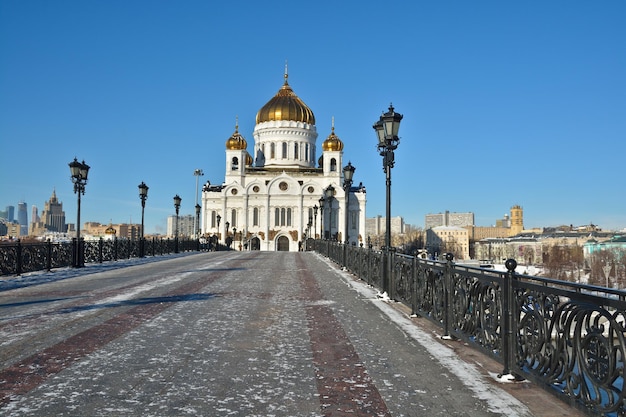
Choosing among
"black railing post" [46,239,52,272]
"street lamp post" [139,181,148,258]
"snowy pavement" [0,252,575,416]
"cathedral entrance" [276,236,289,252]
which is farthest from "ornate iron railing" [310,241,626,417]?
"cathedral entrance" [276,236,289,252]

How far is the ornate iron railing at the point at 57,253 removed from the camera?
51.8 ft

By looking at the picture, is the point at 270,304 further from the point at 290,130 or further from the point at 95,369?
the point at 290,130

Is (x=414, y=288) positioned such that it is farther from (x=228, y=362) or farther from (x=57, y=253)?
(x=57, y=253)

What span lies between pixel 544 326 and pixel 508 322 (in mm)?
718

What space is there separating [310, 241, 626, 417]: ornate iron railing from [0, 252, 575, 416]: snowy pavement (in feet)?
1.23

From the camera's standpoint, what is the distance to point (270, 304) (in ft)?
32.9

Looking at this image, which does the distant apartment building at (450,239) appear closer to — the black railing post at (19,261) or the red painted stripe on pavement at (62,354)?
the black railing post at (19,261)

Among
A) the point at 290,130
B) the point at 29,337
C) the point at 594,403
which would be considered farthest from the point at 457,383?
the point at 290,130

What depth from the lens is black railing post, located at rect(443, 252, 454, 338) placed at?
7012 millimetres

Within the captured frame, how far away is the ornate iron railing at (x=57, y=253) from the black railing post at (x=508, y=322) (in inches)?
595

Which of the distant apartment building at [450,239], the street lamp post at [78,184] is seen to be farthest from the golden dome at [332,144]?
the distant apartment building at [450,239]

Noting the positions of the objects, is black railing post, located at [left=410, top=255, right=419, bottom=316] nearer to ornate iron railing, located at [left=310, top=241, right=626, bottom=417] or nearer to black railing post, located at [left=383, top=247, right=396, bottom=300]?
ornate iron railing, located at [left=310, top=241, right=626, bottom=417]

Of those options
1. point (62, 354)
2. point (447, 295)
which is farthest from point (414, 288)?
point (62, 354)

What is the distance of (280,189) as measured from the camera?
Result: 241 ft
